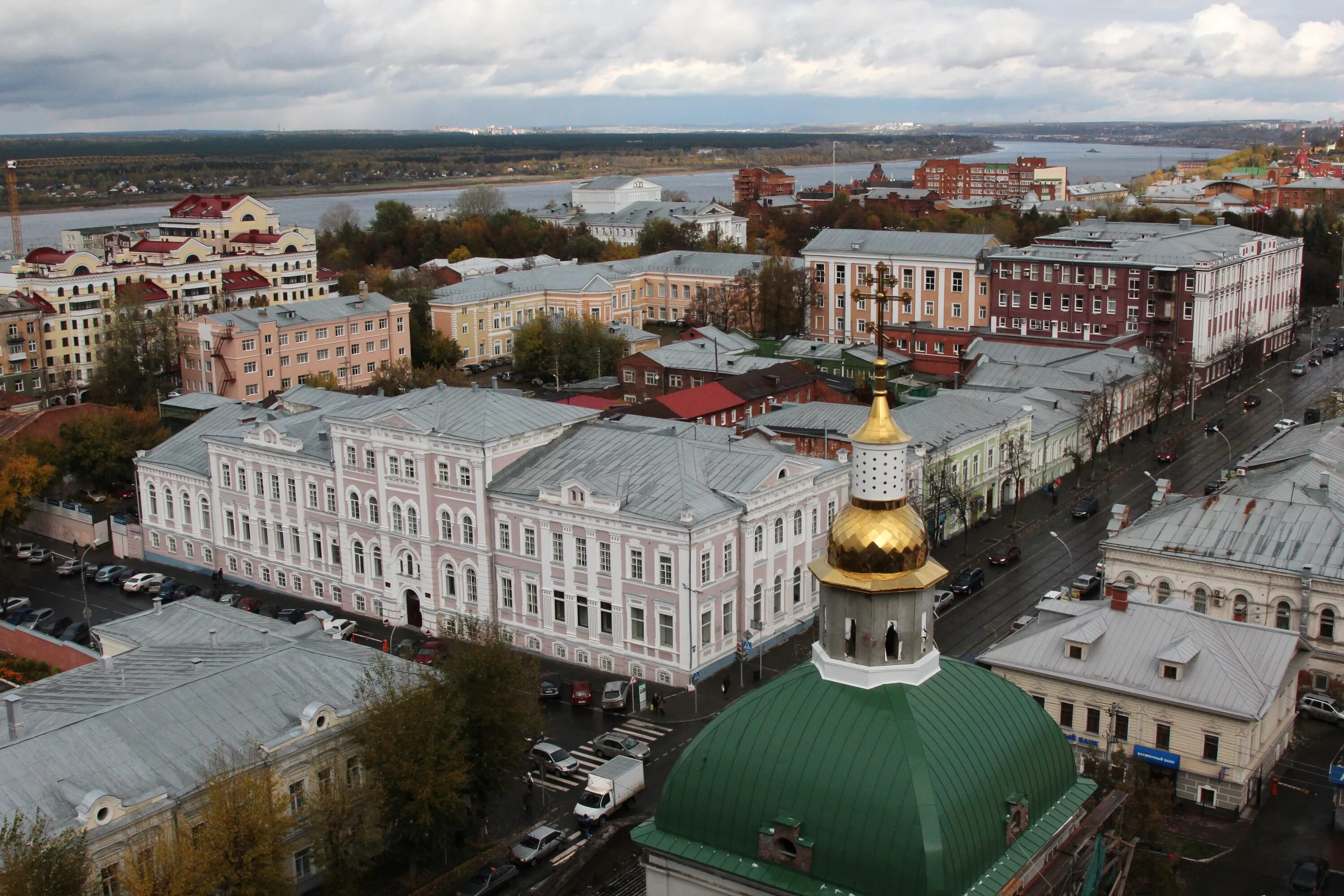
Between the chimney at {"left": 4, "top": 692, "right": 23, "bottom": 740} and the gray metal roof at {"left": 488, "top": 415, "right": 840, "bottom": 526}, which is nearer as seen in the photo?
the chimney at {"left": 4, "top": 692, "right": 23, "bottom": 740}

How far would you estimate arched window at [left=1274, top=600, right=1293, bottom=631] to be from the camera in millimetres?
39000

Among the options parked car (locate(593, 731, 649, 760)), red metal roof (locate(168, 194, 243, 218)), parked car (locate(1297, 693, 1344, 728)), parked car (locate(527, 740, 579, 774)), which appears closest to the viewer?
parked car (locate(527, 740, 579, 774))

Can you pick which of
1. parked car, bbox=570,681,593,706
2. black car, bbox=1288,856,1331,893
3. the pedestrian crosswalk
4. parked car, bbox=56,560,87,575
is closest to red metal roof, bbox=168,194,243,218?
parked car, bbox=56,560,87,575

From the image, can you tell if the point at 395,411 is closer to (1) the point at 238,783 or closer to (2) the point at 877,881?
(1) the point at 238,783

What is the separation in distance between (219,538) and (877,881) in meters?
41.6

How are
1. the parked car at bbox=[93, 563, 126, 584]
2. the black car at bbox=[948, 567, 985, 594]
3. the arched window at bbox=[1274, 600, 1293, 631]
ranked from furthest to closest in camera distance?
the parked car at bbox=[93, 563, 126, 584] → the black car at bbox=[948, 567, 985, 594] → the arched window at bbox=[1274, 600, 1293, 631]

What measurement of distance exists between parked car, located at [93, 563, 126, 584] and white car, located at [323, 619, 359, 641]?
1165 centimetres

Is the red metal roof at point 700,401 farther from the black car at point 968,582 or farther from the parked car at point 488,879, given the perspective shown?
the parked car at point 488,879

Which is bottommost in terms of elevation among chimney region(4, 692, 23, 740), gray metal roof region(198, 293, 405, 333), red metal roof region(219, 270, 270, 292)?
chimney region(4, 692, 23, 740)

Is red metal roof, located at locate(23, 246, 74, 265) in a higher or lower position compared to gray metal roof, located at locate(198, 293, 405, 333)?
higher

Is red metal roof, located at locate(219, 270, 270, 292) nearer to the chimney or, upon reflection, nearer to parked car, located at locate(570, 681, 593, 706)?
parked car, located at locate(570, 681, 593, 706)

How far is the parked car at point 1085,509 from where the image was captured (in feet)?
188

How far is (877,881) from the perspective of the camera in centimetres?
1786

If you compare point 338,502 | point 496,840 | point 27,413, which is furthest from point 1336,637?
point 27,413
